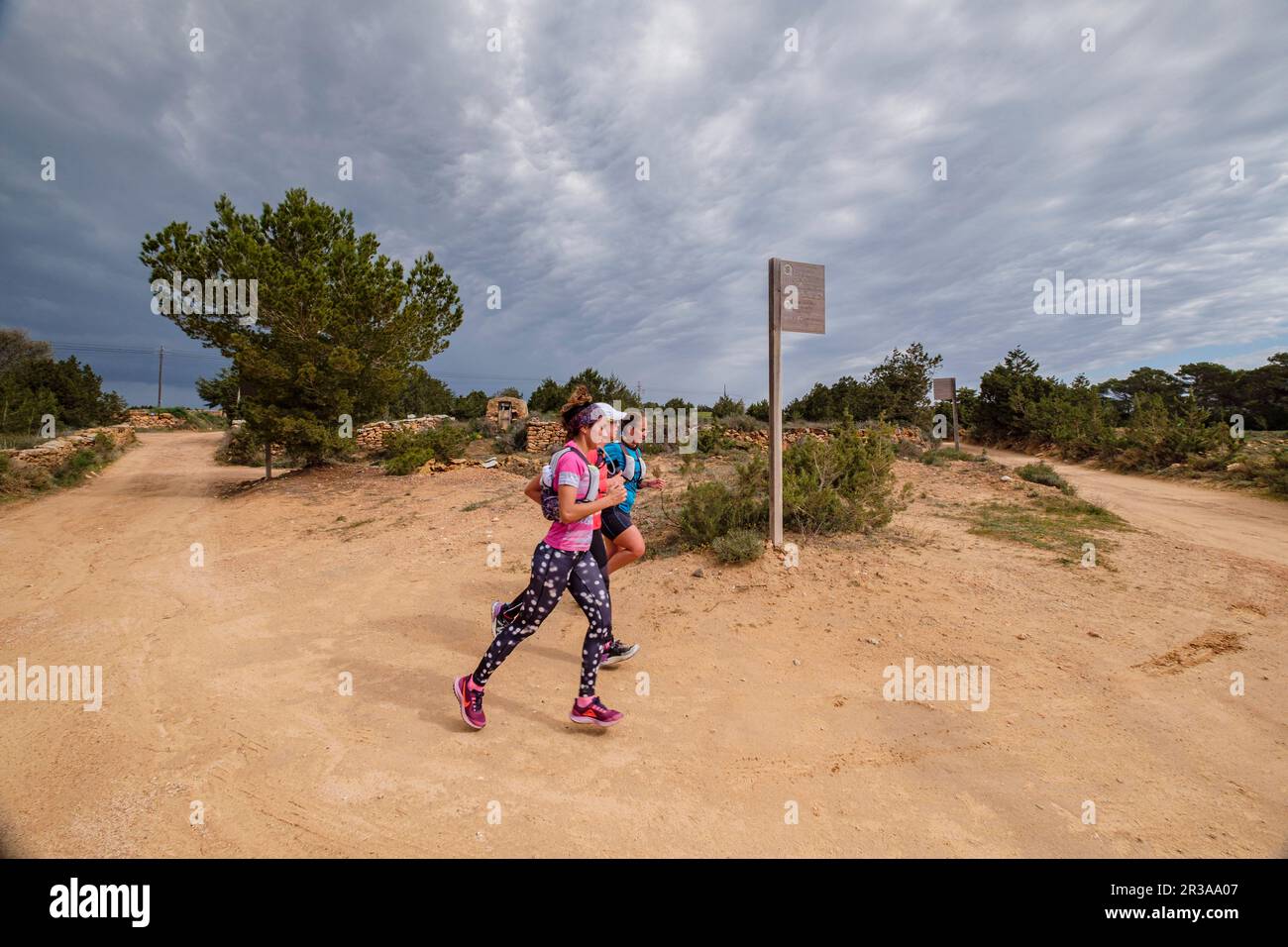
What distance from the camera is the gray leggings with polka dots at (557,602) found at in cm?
331

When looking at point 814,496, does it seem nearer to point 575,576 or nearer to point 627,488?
point 627,488

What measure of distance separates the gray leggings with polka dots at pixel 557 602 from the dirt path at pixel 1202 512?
26.0 ft

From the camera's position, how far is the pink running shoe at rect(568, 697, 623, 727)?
3436 mm

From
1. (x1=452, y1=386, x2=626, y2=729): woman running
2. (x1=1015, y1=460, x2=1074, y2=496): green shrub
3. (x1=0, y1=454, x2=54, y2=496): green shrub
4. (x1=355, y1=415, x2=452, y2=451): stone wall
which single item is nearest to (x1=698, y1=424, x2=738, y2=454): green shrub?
(x1=1015, y1=460, x2=1074, y2=496): green shrub

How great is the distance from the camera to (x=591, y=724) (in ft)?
11.3

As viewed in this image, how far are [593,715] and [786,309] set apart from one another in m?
4.58

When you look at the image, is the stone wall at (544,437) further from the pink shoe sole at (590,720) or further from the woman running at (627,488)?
the pink shoe sole at (590,720)

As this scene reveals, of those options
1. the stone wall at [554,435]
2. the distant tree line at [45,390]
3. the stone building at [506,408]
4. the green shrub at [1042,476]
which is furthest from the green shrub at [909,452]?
the distant tree line at [45,390]

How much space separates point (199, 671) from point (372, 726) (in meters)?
1.95

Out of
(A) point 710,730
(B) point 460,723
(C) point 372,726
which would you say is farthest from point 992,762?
(C) point 372,726

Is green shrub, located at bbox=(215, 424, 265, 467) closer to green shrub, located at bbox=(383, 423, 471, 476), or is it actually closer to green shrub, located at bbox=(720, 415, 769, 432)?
green shrub, located at bbox=(383, 423, 471, 476)

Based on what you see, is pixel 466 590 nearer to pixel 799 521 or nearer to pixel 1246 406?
pixel 799 521

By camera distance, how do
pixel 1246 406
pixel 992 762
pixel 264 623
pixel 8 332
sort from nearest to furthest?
pixel 992 762 → pixel 264 623 → pixel 1246 406 → pixel 8 332

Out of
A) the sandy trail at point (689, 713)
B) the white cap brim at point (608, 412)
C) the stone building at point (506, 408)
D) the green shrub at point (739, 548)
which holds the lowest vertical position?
the sandy trail at point (689, 713)
